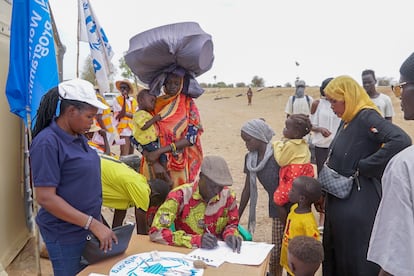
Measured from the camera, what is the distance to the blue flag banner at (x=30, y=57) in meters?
3.20

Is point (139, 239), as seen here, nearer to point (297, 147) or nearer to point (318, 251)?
point (318, 251)

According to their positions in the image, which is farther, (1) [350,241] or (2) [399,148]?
(1) [350,241]

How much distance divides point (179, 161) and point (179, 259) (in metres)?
1.36

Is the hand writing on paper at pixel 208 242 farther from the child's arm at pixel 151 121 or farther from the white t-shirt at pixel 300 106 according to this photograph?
the white t-shirt at pixel 300 106

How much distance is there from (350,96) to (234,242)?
4.05 feet

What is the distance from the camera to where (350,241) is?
266 cm

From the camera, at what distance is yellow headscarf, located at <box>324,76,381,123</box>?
2.65 m

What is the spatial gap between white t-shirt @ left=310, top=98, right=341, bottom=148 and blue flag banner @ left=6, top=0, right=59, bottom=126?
3.28m

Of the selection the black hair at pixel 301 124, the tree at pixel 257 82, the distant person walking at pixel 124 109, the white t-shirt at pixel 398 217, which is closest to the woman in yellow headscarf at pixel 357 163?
the black hair at pixel 301 124

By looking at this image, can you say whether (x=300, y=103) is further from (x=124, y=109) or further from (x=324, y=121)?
(x=124, y=109)

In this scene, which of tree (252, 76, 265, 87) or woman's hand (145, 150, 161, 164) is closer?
woman's hand (145, 150, 161, 164)

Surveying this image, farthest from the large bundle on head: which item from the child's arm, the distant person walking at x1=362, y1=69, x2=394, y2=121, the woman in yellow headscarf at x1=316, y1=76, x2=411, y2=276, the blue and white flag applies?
the distant person walking at x1=362, y1=69, x2=394, y2=121

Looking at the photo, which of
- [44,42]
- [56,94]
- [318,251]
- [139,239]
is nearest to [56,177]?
[56,94]

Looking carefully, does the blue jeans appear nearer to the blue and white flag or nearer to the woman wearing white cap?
the woman wearing white cap
